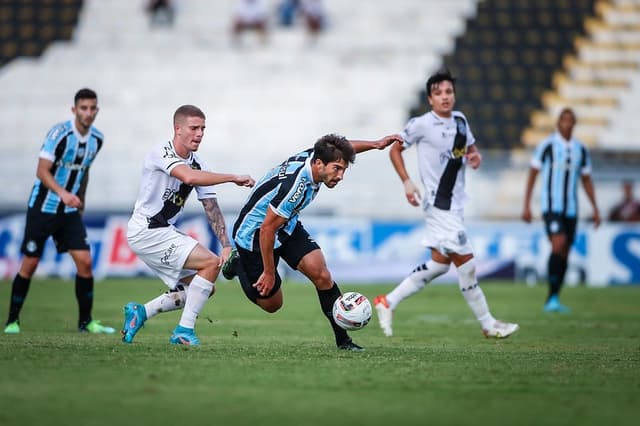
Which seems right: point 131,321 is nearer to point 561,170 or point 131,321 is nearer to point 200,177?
point 200,177

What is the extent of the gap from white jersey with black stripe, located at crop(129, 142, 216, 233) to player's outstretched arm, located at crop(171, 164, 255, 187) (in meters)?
0.30

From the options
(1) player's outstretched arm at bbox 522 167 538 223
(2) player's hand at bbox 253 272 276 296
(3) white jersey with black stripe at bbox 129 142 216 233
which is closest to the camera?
(2) player's hand at bbox 253 272 276 296

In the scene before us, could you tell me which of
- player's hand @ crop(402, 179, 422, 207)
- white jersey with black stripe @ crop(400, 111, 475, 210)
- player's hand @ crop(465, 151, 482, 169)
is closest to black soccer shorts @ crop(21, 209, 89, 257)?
player's hand @ crop(402, 179, 422, 207)

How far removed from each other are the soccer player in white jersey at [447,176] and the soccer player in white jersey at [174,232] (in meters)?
2.42

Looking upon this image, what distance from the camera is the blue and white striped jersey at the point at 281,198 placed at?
7941mm

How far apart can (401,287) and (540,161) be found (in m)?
4.76

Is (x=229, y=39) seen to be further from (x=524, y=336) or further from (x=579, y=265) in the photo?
(x=524, y=336)

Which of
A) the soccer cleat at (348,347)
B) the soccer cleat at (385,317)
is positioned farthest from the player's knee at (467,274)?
the soccer cleat at (348,347)

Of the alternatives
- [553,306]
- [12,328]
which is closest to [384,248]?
[553,306]

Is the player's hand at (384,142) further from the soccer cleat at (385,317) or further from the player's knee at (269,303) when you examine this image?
the soccer cleat at (385,317)

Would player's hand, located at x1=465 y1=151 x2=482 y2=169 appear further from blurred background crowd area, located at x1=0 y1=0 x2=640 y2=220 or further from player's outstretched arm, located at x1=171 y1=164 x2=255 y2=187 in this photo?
blurred background crowd area, located at x1=0 y1=0 x2=640 y2=220

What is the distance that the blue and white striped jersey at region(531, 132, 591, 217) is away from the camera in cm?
1472

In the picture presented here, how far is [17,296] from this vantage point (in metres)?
10.7

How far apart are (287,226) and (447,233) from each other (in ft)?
8.43
